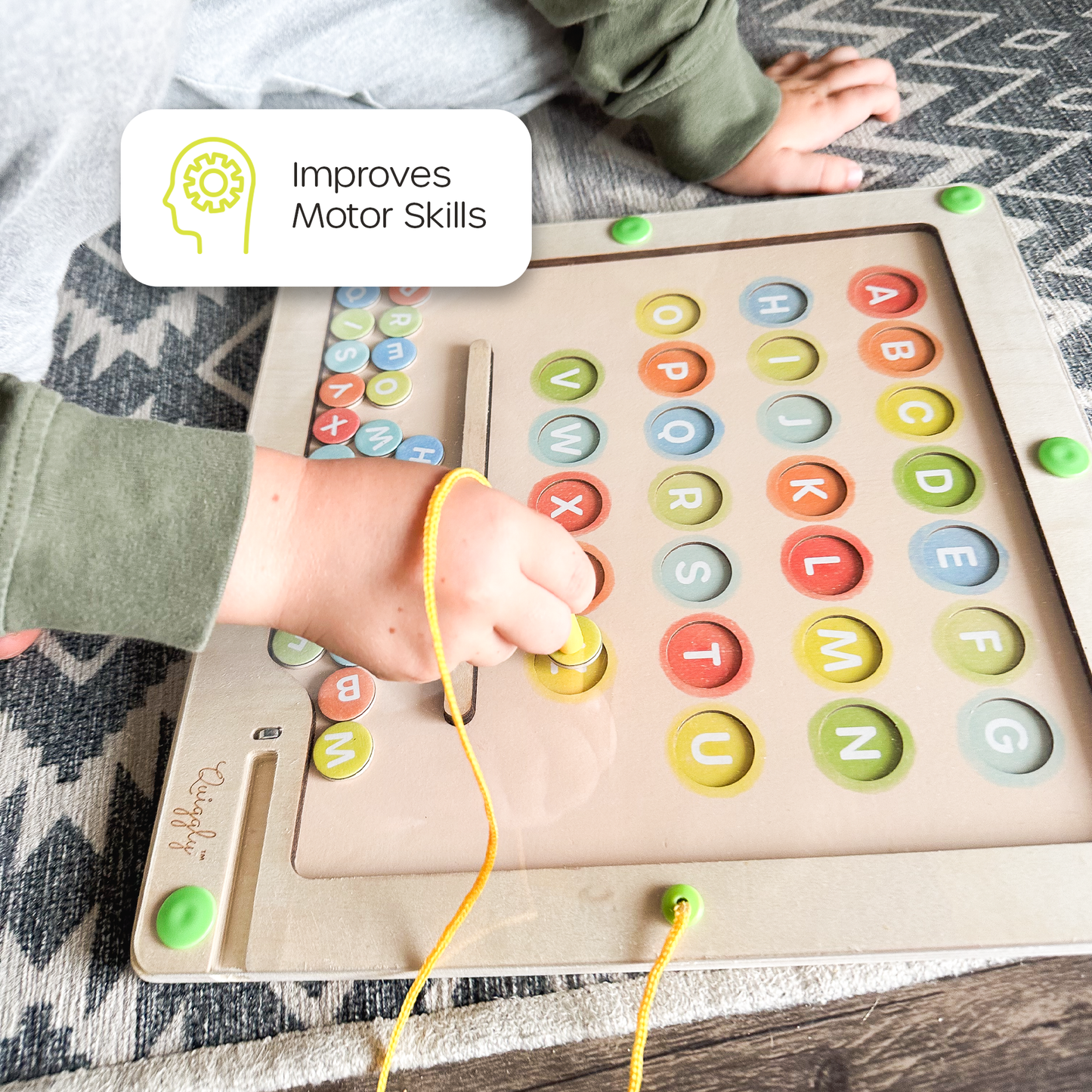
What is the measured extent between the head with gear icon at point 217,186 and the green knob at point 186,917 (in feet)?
1.36

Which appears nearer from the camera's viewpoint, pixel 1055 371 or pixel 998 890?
pixel 998 890

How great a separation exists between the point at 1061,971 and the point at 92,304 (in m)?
0.73

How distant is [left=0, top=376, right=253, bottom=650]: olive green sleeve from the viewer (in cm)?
37

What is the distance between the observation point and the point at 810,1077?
0.39m

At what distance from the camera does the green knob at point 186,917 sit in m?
0.40

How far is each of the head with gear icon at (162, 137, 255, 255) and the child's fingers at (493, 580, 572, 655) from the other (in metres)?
0.36

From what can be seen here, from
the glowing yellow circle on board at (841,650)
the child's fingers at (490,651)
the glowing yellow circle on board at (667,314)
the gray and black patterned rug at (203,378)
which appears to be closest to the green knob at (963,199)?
the gray and black patterned rug at (203,378)

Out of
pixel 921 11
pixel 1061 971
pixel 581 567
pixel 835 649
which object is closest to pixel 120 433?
pixel 581 567

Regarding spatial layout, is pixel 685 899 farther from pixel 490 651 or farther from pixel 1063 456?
pixel 1063 456

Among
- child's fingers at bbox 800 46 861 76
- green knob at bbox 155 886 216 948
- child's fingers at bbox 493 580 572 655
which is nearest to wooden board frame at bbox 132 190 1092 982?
green knob at bbox 155 886 216 948

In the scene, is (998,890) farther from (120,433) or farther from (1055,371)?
(120,433)

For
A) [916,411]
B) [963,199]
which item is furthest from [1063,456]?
[963,199]

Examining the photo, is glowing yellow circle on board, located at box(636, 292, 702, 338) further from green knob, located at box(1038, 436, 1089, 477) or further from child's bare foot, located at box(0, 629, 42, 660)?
child's bare foot, located at box(0, 629, 42, 660)

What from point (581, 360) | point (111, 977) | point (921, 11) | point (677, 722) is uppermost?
point (921, 11)
